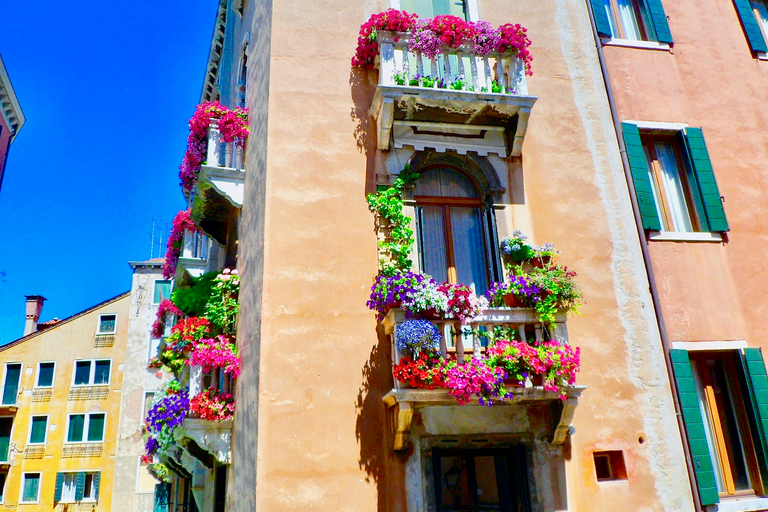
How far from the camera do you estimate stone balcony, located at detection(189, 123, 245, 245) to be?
400 inches

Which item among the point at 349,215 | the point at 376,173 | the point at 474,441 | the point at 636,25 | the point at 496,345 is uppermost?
the point at 636,25

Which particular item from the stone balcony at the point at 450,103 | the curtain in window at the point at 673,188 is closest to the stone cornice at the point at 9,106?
the stone balcony at the point at 450,103

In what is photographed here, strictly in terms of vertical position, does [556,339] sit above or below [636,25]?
below

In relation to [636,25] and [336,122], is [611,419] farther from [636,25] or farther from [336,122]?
[636,25]

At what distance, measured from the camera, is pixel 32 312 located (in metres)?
34.6

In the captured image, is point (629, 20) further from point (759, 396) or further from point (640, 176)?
point (759, 396)

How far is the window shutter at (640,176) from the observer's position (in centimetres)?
923

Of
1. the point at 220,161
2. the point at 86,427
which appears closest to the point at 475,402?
the point at 220,161

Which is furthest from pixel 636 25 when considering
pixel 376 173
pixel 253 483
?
pixel 253 483

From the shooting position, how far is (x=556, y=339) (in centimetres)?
746

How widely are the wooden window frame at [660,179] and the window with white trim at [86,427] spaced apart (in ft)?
90.1

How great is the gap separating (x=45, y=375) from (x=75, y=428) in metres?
2.95

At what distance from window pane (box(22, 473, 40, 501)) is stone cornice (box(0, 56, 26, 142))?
15.4 metres

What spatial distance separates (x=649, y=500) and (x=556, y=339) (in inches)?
95.3
